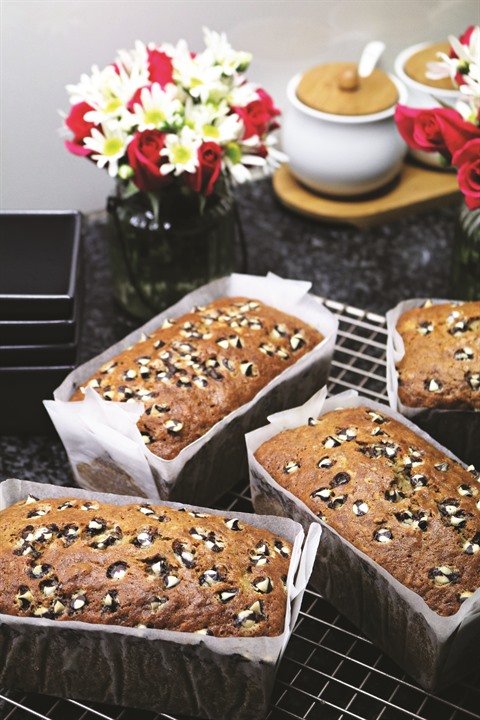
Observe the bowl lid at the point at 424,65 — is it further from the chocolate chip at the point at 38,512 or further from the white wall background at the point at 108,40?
the chocolate chip at the point at 38,512

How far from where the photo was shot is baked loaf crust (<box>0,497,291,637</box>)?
1.45 metres

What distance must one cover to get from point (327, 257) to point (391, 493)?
113 centimetres

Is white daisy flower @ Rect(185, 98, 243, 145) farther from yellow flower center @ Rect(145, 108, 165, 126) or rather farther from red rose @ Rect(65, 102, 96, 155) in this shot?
red rose @ Rect(65, 102, 96, 155)

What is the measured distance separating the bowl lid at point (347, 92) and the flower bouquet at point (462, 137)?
26 cm

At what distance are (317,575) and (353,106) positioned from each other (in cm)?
137

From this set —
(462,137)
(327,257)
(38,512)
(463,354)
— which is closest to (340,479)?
(463,354)

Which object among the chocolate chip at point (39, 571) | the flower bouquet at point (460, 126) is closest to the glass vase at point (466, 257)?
the flower bouquet at point (460, 126)

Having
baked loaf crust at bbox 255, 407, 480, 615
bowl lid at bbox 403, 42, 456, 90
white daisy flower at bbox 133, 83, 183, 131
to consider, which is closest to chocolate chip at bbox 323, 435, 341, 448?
baked loaf crust at bbox 255, 407, 480, 615

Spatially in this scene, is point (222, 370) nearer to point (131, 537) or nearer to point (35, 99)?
point (131, 537)

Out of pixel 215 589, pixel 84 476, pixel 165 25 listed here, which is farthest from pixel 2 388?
pixel 165 25

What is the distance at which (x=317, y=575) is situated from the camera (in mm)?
1709

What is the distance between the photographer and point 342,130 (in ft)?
8.26

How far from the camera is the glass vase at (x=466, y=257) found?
2.16m

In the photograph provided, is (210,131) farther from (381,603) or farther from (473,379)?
(381,603)
